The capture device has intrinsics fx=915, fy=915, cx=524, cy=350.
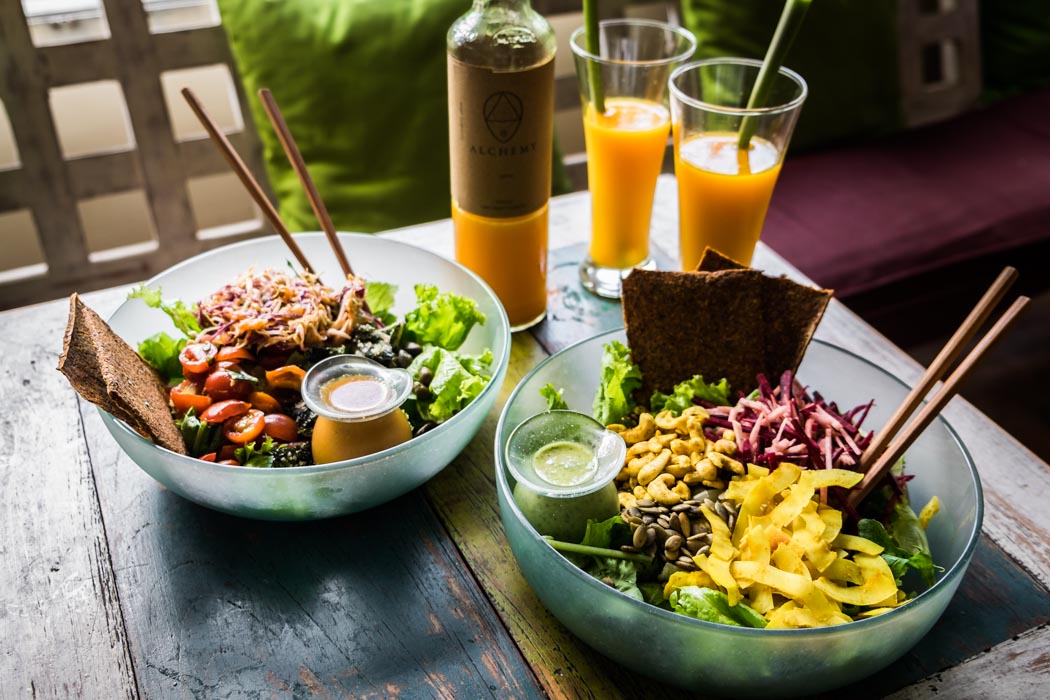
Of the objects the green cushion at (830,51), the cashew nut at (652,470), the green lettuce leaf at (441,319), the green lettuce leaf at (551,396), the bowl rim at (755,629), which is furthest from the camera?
the green cushion at (830,51)

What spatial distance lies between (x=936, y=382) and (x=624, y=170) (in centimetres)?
61

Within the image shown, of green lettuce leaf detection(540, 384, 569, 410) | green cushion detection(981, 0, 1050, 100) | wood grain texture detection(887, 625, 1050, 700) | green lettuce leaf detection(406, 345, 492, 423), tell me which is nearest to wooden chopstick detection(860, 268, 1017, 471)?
wood grain texture detection(887, 625, 1050, 700)

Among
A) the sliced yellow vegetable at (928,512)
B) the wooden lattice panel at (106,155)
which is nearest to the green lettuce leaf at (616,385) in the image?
the sliced yellow vegetable at (928,512)

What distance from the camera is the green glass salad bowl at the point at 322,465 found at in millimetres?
916

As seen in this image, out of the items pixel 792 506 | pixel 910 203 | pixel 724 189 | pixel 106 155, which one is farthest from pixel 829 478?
pixel 106 155

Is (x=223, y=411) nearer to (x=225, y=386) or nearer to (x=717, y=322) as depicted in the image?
(x=225, y=386)

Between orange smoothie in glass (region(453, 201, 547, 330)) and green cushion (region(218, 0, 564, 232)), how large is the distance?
2.57 ft

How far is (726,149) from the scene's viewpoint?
1284mm

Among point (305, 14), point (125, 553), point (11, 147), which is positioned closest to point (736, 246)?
point (125, 553)

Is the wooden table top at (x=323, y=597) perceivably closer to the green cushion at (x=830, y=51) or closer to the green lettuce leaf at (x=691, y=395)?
the green lettuce leaf at (x=691, y=395)

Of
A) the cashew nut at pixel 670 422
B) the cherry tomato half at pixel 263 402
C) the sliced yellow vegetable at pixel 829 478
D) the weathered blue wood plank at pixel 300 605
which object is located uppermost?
the sliced yellow vegetable at pixel 829 478

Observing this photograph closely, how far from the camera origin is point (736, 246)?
1348 mm

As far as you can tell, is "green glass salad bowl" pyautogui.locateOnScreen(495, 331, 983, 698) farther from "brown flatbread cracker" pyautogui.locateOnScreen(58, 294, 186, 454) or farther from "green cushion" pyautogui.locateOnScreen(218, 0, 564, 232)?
"green cushion" pyautogui.locateOnScreen(218, 0, 564, 232)

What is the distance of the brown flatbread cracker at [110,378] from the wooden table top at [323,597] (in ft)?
0.42
